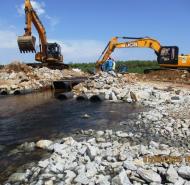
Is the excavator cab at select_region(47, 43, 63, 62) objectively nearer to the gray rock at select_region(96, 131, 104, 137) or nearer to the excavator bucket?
the excavator bucket

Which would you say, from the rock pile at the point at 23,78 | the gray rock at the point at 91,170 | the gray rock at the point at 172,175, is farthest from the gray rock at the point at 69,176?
the rock pile at the point at 23,78

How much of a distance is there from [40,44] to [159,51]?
45.9ft

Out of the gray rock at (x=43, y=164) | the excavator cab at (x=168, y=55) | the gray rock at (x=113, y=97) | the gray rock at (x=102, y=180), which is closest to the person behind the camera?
the gray rock at (x=102, y=180)

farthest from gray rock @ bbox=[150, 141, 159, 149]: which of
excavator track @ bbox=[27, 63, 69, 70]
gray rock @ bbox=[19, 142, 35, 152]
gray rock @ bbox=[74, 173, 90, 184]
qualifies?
excavator track @ bbox=[27, 63, 69, 70]

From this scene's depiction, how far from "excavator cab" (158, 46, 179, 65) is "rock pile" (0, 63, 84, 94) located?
9728 millimetres

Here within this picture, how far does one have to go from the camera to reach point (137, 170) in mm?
7004

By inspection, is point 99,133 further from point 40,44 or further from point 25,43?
point 40,44

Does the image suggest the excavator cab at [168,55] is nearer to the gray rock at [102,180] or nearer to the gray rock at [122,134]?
the gray rock at [122,134]

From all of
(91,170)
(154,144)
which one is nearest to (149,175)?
(91,170)

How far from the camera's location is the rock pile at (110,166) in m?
6.79

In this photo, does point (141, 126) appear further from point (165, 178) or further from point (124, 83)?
point (124, 83)

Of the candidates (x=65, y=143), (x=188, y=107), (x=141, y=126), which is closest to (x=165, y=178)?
(x=65, y=143)

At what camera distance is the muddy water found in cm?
1000

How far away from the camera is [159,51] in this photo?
28.5 metres
